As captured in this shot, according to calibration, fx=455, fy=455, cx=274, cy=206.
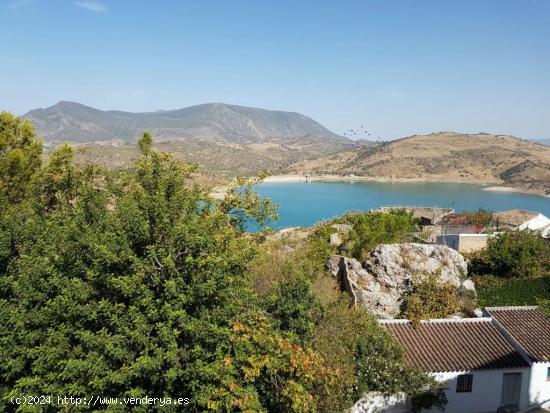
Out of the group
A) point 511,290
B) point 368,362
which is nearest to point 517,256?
point 511,290

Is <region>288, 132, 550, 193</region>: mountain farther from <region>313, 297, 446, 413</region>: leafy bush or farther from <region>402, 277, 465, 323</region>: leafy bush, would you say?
<region>313, 297, 446, 413</region>: leafy bush

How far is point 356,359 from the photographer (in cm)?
1298

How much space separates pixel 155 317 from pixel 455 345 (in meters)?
10.6

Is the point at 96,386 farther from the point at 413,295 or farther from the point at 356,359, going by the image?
the point at 413,295

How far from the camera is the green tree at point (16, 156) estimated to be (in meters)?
15.9

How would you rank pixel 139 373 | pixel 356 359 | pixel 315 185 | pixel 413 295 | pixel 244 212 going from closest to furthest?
pixel 139 373 → pixel 356 359 → pixel 244 212 → pixel 413 295 → pixel 315 185

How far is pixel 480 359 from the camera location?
14328mm

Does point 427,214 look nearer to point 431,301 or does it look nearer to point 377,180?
point 431,301

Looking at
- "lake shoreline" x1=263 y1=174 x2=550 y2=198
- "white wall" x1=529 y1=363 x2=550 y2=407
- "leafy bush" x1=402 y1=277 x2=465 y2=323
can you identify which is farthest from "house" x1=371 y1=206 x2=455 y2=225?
"lake shoreline" x1=263 y1=174 x2=550 y2=198

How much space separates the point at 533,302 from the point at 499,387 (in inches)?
324

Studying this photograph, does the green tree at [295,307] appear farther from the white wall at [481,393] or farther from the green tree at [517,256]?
the green tree at [517,256]

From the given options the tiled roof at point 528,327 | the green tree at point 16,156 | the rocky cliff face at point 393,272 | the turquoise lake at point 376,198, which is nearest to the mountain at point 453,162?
the turquoise lake at point 376,198

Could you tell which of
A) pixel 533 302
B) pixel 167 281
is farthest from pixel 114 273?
pixel 533 302

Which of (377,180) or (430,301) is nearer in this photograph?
(430,301)
